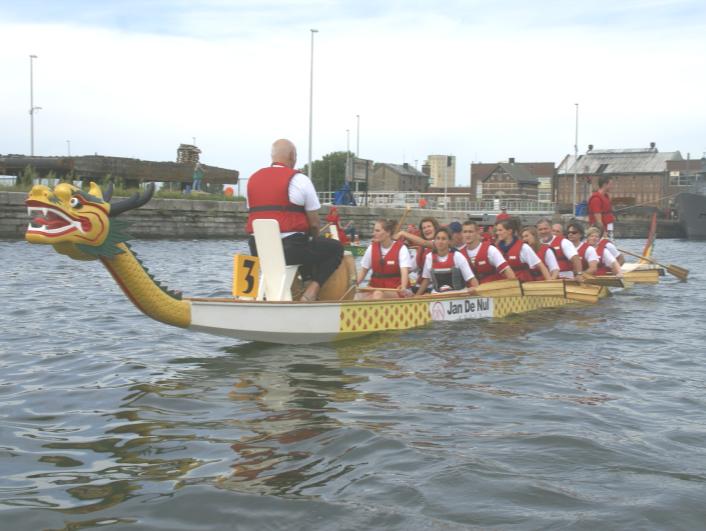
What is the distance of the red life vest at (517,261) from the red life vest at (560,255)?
1.84m

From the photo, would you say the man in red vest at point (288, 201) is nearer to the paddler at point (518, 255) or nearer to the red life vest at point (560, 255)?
the paddler at point (518, 255)

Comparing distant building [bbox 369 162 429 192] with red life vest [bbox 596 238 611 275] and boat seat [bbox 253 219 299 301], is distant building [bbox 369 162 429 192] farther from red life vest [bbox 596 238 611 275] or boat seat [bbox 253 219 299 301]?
boat seat [bbox 253 219 299 301]

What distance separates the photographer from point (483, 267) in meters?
12.3

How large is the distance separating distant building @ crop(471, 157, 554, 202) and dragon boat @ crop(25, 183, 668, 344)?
315 ft

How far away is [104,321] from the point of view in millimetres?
11289

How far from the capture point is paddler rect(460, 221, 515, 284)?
12180mm

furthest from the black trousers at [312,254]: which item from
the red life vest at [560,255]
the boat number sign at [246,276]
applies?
the red life vest at [560,255]

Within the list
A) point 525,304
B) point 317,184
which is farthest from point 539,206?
point 525,304

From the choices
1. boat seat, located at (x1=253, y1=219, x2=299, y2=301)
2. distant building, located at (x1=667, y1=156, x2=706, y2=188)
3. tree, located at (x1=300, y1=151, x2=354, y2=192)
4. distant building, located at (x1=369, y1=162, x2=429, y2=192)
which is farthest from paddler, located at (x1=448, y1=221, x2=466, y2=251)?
distant building, located at (x1=369, y1=162, x2=429, y2=192)

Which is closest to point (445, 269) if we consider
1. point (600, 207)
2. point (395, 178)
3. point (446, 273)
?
point (446, 273)

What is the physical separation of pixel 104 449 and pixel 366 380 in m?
2.94

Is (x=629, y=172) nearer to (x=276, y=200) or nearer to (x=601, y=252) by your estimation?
(x=601, y=252)

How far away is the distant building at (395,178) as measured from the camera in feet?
384

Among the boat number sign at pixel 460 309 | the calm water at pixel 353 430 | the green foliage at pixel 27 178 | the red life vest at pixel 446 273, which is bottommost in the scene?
the calm water at pixel 353 430
